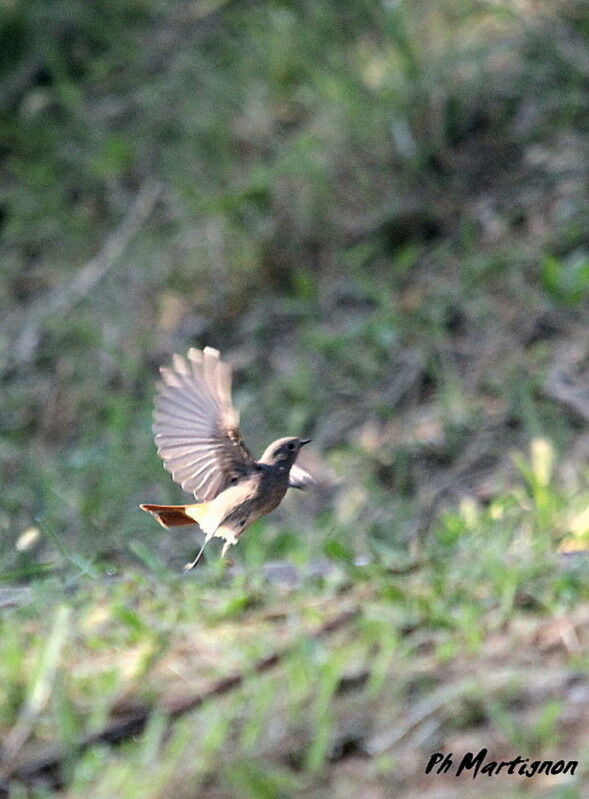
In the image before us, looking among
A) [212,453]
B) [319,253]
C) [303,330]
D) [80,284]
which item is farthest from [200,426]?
[80,284]

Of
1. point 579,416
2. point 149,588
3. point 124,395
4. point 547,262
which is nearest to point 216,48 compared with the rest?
point 124,395

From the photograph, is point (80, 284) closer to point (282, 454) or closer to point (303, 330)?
point (303, 330)

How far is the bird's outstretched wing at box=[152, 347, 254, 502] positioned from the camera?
4.08 m

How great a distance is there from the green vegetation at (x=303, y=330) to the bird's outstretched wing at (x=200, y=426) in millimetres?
403

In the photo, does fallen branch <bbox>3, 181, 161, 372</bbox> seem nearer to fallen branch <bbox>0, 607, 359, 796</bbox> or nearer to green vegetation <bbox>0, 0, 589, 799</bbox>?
green vegetation <bbox>0, 0, 589, 799</bbox>

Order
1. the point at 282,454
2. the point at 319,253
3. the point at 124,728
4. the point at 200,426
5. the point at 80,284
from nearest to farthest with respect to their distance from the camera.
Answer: the point at 124,728 < the point at 200,426 < the point at 282,454 < the point at 319,253 < the point at 80,284

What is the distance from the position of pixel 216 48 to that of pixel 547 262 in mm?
3297

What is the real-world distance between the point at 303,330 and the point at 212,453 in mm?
2815

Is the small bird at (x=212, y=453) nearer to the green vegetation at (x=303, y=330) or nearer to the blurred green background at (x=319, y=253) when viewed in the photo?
the green vegetation at (x=303, y=330)

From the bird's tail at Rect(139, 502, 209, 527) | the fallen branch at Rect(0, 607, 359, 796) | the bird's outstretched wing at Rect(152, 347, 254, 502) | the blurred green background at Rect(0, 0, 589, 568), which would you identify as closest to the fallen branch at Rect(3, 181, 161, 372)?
→ the blurred green background at Rect(0, 0, 589, 568)

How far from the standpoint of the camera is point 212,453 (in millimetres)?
4207

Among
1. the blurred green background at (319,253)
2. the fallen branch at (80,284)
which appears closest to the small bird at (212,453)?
the blurred green background at (319,253)

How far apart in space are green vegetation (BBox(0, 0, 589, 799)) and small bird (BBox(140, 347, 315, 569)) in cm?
28

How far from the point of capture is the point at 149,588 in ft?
11.4
